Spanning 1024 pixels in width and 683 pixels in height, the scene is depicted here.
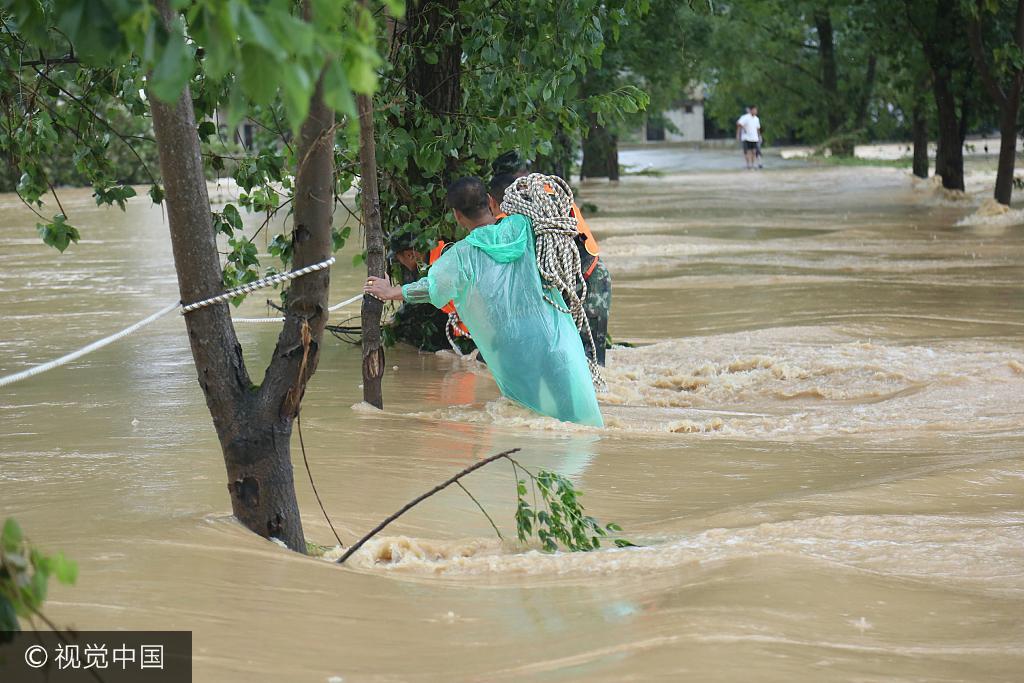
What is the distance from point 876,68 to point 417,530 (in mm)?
33943

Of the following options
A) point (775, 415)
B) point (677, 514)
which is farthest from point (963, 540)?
point (775, 415)

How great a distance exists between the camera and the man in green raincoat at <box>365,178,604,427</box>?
278 inches

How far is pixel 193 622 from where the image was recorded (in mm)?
3619

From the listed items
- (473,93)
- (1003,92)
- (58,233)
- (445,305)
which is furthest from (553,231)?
(1003,92)

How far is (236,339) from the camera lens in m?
4.30

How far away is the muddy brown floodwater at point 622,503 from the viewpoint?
3.68 meters

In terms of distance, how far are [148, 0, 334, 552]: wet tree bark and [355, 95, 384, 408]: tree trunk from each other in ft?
8.13

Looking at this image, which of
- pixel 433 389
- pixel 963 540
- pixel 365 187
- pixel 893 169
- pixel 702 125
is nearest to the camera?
pixel 963 540

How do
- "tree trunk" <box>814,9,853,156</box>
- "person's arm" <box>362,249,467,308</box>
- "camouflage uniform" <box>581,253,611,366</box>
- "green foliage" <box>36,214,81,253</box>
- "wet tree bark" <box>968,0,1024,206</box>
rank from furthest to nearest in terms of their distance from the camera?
"tree trunk" <box>814,9,853,156</box> → "wet tree bark" <box>968,0,1024,206</box> → "camouflage uniform" <box>581,253,611,366</box> → "green foliage" <box>36,214,81,253</box> → "person's arm" <box>362,249,467,308</box>

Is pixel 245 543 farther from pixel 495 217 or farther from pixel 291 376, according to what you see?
pixel 495 217
